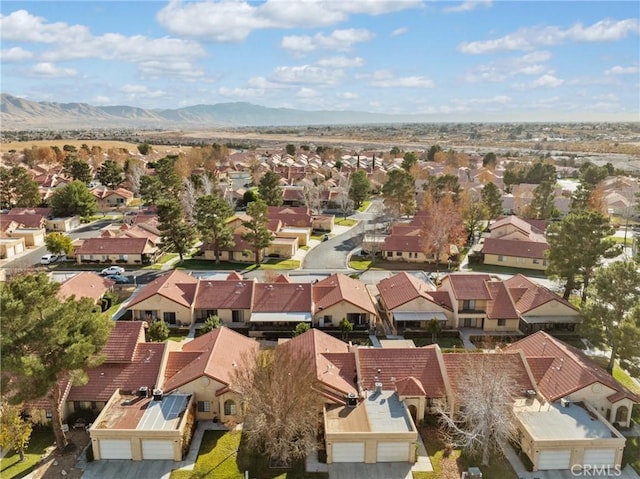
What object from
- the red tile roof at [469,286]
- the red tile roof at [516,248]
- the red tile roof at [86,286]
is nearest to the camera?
the red tile roof at [469,286]

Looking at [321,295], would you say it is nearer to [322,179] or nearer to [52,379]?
[52,379]

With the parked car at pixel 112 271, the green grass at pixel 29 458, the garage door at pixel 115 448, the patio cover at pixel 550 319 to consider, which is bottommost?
the green grass at pixel 29 458

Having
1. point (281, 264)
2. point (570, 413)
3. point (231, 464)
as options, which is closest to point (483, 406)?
point (570, 413)

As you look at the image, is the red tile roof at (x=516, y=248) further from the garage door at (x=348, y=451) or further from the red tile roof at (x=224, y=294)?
the garage door at (x=348, y=451)

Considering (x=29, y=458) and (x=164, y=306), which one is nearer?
(x=29, y=458)

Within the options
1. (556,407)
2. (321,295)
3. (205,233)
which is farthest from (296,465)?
(205,233)

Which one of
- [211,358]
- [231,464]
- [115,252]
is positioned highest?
[211,358]

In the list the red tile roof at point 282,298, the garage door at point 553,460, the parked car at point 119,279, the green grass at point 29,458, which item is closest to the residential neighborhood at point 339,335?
the garage door at point 553,460

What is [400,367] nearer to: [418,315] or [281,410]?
[281,410]
